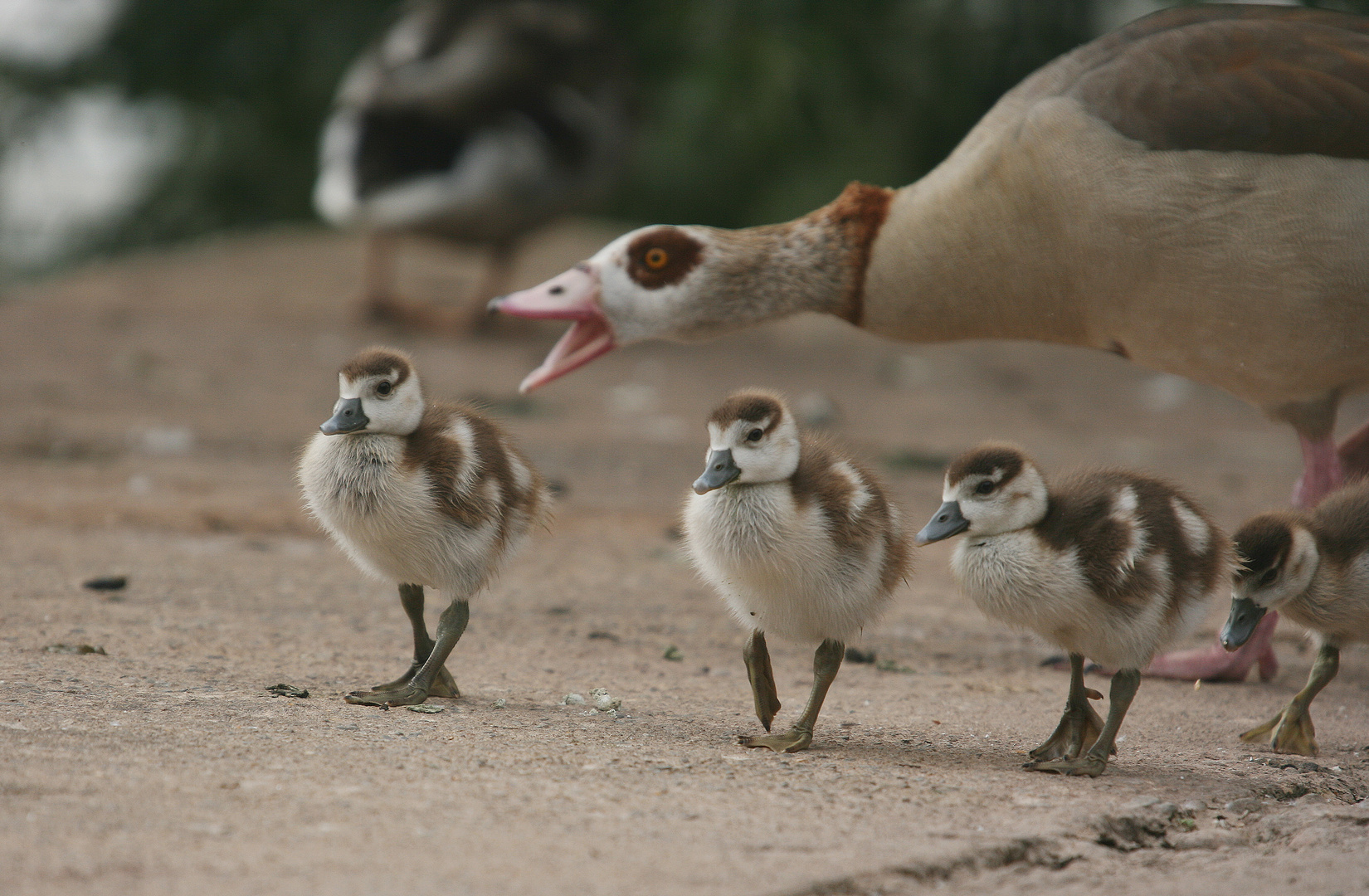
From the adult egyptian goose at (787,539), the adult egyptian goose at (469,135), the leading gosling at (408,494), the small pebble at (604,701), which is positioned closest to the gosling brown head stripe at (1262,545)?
the adult egyptian goose at (787,539)

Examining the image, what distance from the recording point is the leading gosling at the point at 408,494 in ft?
12.1

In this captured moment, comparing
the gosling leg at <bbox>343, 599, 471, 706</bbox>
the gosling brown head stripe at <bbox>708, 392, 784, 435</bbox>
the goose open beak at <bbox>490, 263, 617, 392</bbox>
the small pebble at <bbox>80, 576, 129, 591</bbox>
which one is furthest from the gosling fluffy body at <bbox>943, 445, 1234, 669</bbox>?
the small pebble at <bbox>80, 576, 129, 591</bbox>

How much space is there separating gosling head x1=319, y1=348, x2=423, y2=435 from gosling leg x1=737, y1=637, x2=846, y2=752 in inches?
50.5

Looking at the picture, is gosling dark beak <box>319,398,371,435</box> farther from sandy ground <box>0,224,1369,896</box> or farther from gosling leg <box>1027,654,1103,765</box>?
gosling leg <box>1027,654,1103,765</box>

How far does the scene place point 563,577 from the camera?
5.73 metres

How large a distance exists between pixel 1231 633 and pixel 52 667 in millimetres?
3255

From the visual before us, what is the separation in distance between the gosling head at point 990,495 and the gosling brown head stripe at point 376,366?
1471 millimetres

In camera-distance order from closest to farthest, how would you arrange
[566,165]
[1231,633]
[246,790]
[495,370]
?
1. [246,790]
2. [1231,633]
3. [495,370]
4. [566,165]

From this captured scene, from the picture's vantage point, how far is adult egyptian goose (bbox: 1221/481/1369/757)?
3.69 m

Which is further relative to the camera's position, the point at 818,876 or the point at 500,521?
the point at 500,521

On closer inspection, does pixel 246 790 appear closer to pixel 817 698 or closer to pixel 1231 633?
pixel 817 698

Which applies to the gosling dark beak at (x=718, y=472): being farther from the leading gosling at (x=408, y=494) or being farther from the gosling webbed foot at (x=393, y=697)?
the gosling webbed foot at (x=393, y=697)

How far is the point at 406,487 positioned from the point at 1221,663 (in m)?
2.88

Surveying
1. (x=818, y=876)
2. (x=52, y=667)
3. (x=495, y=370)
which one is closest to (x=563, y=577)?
(x=52, y=667)
